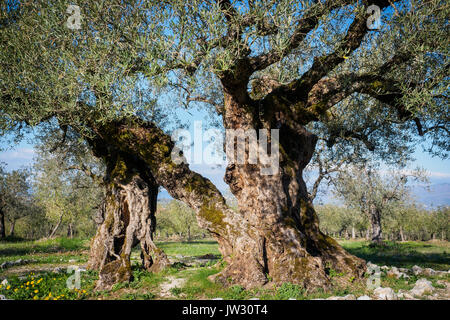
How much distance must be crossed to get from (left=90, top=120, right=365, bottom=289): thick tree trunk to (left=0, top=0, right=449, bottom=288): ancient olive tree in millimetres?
49

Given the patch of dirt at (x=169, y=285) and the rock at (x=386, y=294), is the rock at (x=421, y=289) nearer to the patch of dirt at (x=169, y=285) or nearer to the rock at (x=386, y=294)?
the rock at (x=386, y=294)

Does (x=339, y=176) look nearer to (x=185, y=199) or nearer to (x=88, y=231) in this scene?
(x=185, y=199)

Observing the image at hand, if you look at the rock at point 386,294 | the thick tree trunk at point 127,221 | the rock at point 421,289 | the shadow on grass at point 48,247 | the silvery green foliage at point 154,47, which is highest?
the silvery green foliage at point 154,47

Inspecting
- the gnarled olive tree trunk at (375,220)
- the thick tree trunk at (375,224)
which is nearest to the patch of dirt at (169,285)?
the thick tree trunk at (375,224)

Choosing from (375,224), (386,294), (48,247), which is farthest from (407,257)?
(48,247)

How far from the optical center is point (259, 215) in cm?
1110

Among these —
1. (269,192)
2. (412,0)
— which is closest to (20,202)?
(269,192)

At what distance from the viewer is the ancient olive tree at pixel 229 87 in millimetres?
9047

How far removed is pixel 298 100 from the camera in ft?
42.8

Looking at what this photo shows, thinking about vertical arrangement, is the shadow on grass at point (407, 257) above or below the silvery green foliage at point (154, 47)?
below

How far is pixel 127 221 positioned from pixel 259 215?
6947 millimetres

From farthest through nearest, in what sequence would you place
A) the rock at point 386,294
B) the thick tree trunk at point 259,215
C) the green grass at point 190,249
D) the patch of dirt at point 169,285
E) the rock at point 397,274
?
the green grass at point 190,249, the rock at point 397,274, the thick tree trunk at point 259,215, the patch of dirt at point 169,285, the rock at point 386,294

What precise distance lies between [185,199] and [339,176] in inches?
580

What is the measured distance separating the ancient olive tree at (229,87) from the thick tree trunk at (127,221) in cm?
6
